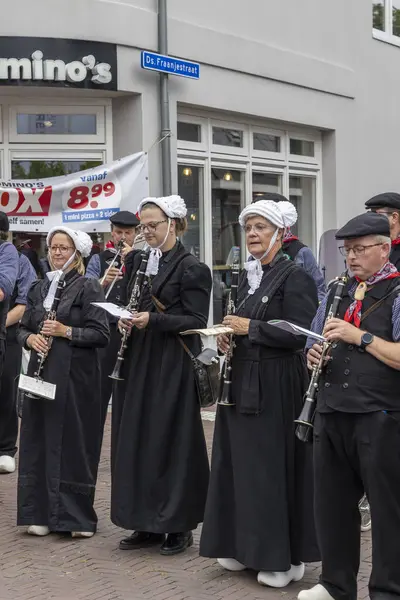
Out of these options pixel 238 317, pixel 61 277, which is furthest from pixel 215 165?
pixel 238 317

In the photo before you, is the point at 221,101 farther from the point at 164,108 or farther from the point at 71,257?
the point at 71,257

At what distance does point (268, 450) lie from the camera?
5781mm

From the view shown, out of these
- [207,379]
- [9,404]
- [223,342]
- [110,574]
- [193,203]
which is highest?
[193,203]

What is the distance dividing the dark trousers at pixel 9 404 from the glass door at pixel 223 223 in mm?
5457

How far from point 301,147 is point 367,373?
11500 millimetres

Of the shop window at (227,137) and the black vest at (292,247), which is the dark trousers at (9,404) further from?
the shop window at (227,137)

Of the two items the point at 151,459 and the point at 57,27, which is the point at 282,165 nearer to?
the point at 57,27

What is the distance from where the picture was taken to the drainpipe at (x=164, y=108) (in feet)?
42.0

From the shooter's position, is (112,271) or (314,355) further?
(112,271)

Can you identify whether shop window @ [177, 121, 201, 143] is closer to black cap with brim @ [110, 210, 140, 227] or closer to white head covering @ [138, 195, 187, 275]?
black cap with brim @ [110, 210, 140, 227]

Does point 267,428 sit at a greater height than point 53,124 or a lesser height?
lesser

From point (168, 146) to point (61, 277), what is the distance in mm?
6376

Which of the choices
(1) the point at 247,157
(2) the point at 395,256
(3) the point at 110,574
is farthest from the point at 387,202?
(1) the point at 247,157

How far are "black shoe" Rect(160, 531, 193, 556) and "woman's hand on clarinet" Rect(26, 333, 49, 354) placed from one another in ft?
4.75
